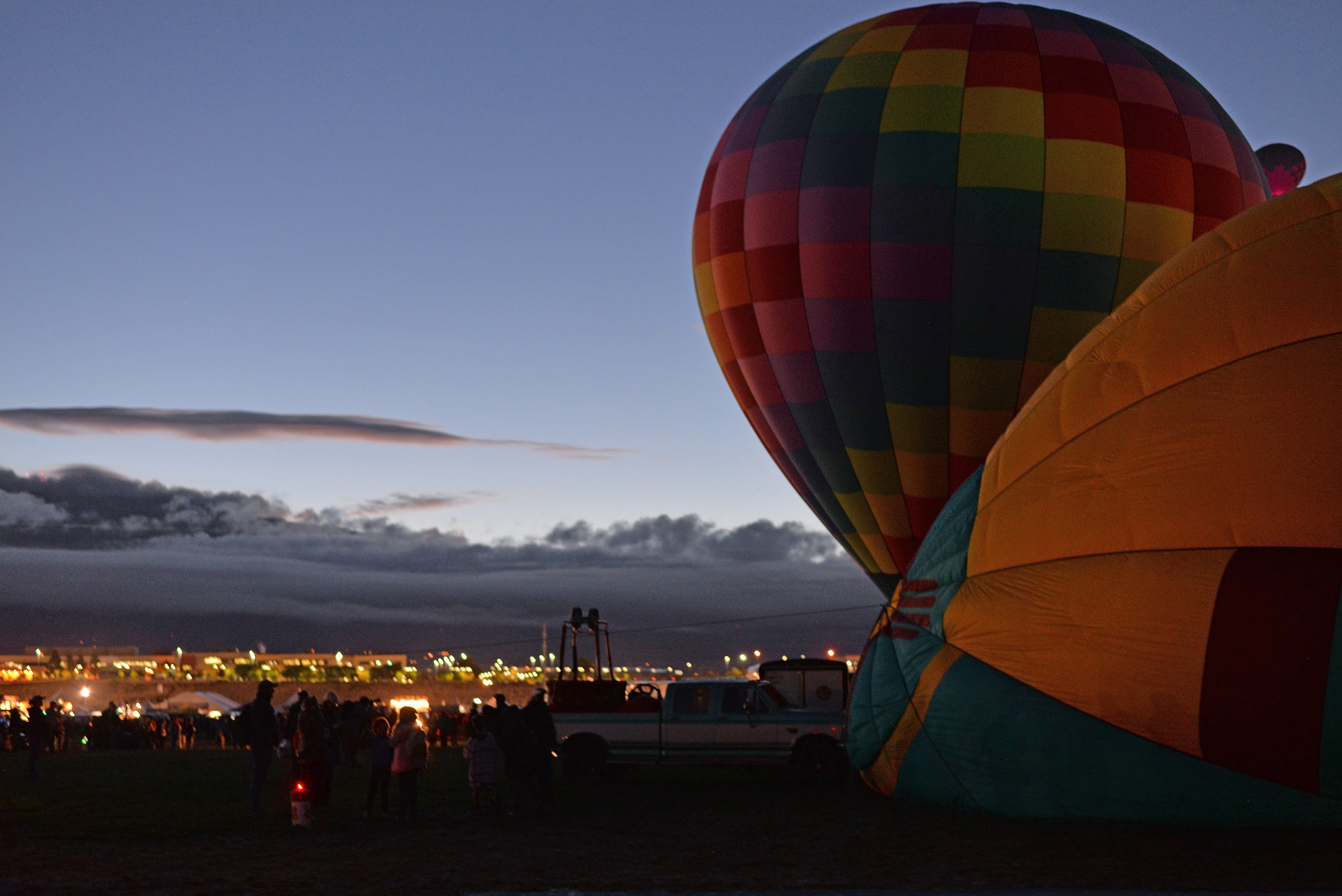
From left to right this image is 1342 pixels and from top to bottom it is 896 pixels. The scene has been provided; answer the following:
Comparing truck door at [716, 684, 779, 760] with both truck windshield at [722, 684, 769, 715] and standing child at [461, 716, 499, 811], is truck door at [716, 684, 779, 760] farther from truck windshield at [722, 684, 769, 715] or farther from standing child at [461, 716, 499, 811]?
standing child at [461, 716, 499, 811]

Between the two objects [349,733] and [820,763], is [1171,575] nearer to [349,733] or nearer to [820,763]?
[820,763]

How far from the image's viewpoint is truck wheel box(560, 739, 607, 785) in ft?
65.0

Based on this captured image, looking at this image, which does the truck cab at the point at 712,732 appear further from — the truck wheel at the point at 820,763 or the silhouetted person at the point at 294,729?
the silhouetted person at the point at 294,729

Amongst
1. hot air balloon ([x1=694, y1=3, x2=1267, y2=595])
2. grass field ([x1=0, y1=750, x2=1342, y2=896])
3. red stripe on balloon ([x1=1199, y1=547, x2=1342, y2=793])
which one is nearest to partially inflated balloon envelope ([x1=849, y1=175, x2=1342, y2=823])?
red stripe on balloon ([x1=1199, y1=547, x2=1342, y2=793])

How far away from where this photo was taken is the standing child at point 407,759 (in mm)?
14336

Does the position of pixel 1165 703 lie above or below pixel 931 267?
below

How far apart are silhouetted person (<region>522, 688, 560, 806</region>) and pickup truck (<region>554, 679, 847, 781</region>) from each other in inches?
134

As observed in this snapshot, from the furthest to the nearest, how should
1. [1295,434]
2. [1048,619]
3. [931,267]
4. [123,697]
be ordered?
[123,697]
[931,267]
[1048,619]
[1295,434]

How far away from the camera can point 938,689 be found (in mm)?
13727

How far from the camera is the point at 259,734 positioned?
1524 centimetres

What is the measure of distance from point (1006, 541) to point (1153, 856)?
3794mm

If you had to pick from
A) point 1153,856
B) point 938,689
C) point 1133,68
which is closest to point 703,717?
point 938,689

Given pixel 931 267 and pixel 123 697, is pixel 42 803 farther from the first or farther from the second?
pixel 123 697

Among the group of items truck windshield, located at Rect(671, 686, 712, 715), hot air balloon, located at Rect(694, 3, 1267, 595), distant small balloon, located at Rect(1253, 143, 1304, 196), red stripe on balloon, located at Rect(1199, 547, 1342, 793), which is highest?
distant small balloon, located at Rect(1253, 143, 1304, 196)
